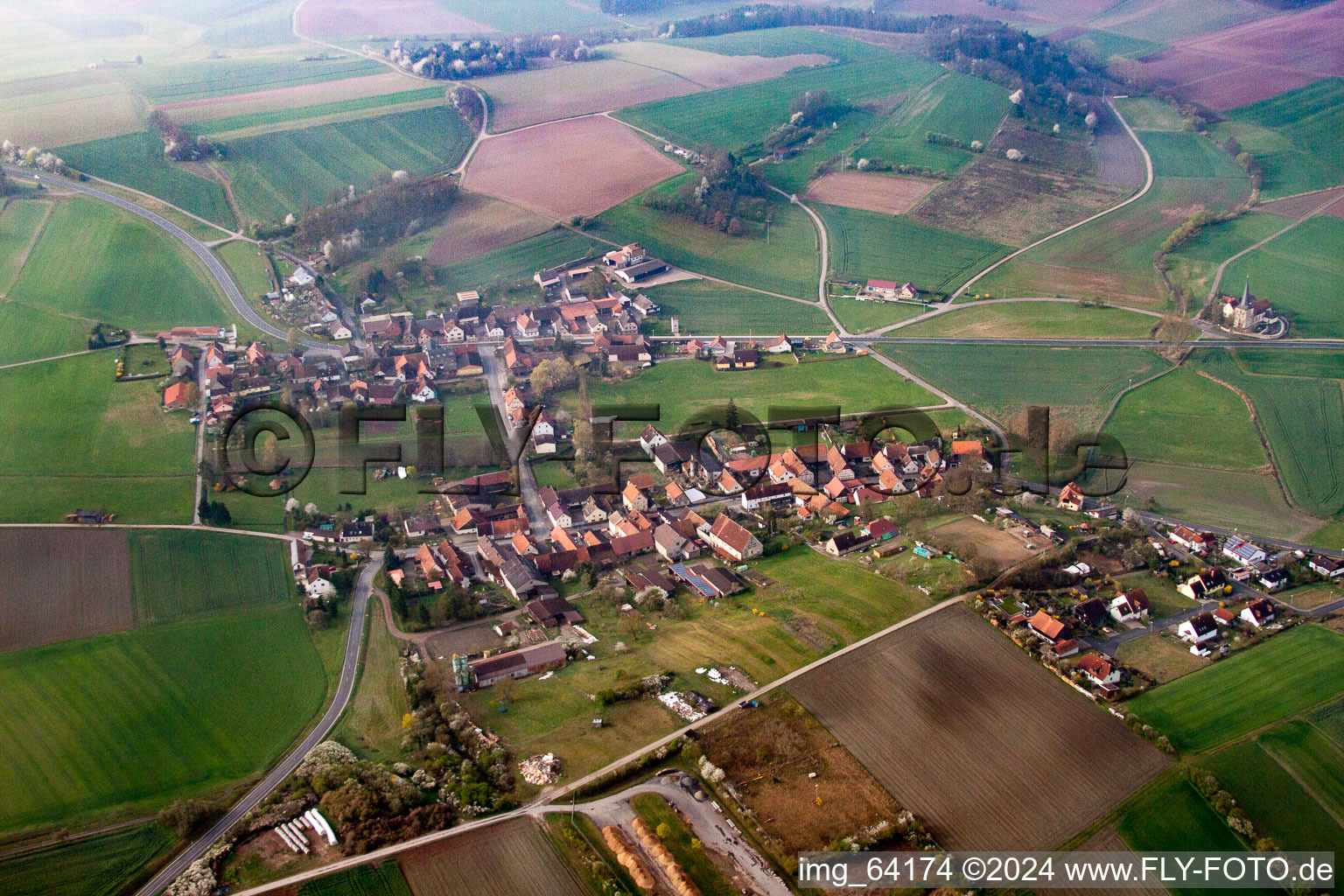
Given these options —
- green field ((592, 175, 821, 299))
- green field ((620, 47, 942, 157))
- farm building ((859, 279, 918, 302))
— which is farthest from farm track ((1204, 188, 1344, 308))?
green field ((620, 47, 942, 157))

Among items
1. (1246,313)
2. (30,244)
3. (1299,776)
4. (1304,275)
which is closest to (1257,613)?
(1299,776)

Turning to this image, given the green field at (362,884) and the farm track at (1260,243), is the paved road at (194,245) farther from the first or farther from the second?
the farm track at (1260,243)

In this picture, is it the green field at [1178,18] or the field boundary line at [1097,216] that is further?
the green field at [1178,18]

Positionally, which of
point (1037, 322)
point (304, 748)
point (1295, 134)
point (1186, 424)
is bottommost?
point (304, 748)

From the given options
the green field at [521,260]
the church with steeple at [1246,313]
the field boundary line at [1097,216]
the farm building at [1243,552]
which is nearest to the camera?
the farm building at [1243,552]

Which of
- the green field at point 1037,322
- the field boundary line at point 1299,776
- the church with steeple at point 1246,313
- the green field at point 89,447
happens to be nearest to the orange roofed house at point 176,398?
the green field at point 89,447

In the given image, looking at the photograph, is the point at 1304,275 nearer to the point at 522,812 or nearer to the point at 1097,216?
the point at 1097,216
